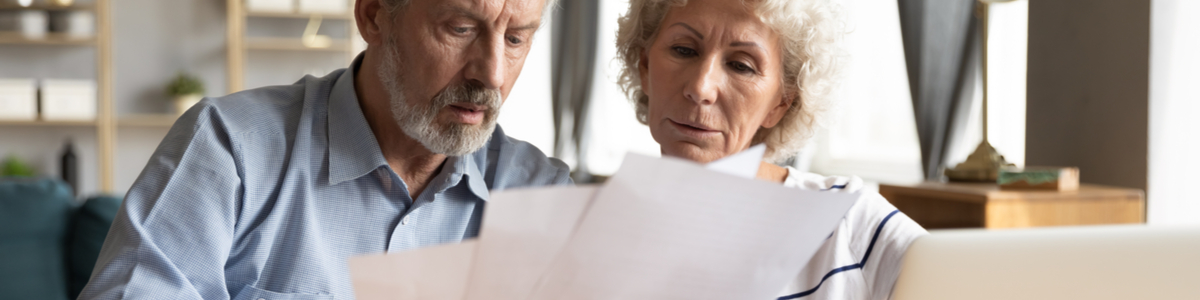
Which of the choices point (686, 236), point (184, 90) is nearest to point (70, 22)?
point (184, 90)

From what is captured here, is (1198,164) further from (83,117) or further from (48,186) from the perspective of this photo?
(83,117)

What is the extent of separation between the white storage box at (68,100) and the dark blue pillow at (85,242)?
12.8 feet

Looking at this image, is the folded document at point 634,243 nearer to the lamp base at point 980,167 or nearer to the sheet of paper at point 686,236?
the sheet of paper at point 686,236

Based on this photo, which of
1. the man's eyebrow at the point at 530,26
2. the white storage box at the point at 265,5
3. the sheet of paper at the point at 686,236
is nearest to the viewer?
the sheet of paper at the point at 686,236

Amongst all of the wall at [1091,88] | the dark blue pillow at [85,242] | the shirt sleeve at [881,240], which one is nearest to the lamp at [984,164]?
the wall at [1091,88]

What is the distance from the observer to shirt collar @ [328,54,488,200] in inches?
43.9

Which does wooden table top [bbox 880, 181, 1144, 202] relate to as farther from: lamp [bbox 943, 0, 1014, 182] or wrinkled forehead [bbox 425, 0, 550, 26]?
wrinkled forehead [bbox 425, 0, 550, 26]

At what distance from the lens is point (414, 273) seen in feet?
1.46

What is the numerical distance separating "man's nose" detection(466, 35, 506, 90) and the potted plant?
5090mm

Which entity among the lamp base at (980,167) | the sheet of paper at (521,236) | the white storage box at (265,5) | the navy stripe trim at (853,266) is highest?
the white storage box at (265,5)

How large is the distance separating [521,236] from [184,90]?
5759 millimetres

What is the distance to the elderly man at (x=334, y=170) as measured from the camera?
94cm

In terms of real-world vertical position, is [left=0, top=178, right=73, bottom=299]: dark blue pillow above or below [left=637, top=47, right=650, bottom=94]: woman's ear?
below

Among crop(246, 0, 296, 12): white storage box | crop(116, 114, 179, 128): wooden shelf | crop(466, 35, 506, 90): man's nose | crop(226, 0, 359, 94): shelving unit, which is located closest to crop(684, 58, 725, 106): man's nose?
crop(466, 35, 506, 90): man's nose
